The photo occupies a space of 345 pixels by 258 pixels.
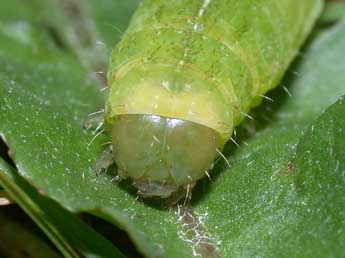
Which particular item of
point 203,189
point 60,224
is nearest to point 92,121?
Answer: point 203,189

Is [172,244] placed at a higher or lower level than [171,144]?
lower

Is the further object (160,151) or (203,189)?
(203,189)

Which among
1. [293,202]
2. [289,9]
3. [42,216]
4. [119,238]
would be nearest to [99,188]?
[42,216]

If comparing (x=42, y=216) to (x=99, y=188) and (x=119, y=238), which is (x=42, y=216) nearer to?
(x=99, y=188)

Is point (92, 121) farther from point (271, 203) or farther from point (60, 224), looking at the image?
point (271, 203)

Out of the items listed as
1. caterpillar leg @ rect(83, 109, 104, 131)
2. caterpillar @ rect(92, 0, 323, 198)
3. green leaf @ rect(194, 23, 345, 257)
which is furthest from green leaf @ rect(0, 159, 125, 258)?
caterpillar leg @ rect(83, 109, 104, 131)

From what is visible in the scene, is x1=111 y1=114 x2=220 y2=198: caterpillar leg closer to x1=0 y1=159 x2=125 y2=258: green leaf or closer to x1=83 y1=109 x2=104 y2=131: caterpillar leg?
x1=0 y1=159 x2=125 y2=258: green leaf
